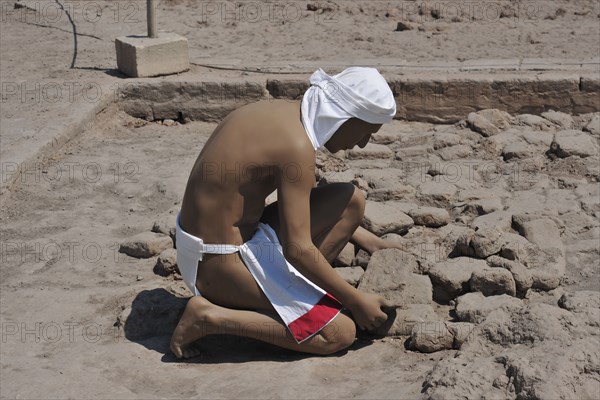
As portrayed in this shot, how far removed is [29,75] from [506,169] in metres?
3.75

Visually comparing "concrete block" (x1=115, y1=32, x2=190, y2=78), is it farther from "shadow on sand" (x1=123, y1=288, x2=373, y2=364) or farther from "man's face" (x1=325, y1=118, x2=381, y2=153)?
"man's face" (x1=325, y1=118, x2=381, y2=153)

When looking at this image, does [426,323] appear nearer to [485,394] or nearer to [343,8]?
[485,394]

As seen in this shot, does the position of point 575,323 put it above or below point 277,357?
above

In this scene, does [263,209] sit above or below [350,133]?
below

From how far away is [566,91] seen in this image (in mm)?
6656

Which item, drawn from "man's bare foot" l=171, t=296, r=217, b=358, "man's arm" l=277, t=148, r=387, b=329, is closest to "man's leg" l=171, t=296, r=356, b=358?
"man's bare foot" l=171, t=296, r=217, b=358

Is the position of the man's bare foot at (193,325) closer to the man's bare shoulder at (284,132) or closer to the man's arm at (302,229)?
the man's arm at (302,229)

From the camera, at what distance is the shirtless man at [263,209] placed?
3.69m

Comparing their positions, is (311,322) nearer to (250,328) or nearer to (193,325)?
(250,328)

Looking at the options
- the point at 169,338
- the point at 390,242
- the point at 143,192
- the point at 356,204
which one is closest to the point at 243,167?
the point at 356,204

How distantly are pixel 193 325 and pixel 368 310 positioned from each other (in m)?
0.69

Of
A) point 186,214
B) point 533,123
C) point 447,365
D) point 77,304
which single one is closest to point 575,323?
point 447,365

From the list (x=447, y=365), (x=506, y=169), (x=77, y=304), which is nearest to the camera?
(x=447, y=365)

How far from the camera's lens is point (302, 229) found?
12.1 ft
